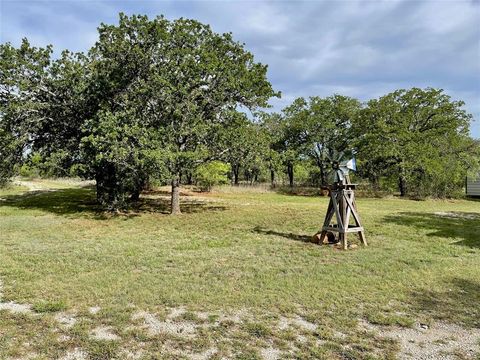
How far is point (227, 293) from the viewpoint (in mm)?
4664

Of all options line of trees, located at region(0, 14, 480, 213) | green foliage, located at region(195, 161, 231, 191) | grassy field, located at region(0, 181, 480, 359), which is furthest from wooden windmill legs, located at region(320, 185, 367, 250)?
green foliage, located at region(195, 161, 231, 191)

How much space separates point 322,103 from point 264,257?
2364cm

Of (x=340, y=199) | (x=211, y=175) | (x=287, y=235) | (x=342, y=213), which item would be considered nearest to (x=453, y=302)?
(x=342, y=213)

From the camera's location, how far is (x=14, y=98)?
12.6 m

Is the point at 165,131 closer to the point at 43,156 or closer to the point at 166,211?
the point at 166,211

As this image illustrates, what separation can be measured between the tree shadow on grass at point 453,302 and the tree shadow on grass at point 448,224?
342 centimetres

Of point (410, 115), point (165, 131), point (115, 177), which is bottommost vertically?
point (115, 177)

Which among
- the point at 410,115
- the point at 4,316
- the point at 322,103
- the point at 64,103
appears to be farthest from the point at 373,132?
the point at 4,316

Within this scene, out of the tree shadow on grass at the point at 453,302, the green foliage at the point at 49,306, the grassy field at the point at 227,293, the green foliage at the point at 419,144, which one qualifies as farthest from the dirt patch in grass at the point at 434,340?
the green foliage at the point at 419,144

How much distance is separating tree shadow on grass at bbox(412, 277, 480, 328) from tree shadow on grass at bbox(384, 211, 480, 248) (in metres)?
3.42

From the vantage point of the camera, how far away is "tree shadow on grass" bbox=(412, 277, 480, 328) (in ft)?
13.0

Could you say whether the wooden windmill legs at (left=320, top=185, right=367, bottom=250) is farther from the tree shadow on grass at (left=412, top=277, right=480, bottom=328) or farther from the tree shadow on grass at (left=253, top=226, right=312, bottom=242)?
the tree shadow on grass at (left=412, top=277, right=480, bottom=328)

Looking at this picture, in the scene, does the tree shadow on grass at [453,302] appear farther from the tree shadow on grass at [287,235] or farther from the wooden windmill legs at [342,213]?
the tree shadow on grass at [287,235]

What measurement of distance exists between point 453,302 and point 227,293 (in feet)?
9.22
